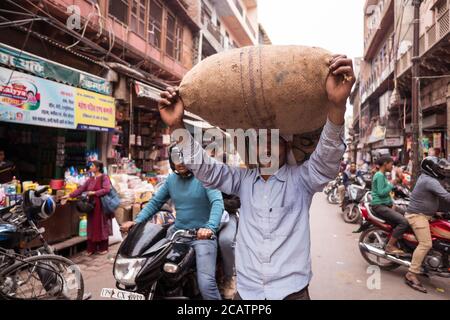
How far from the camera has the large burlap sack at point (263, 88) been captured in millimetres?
1439

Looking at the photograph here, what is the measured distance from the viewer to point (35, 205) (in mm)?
3289

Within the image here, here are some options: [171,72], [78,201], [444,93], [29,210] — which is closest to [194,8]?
[171,72]

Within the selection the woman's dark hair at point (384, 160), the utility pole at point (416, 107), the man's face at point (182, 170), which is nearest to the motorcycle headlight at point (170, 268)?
the man's face at point (182, 170)

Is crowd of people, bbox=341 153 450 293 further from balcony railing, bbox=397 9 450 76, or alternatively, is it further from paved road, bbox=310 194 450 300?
balcony railing, bbox=397 9 450 76

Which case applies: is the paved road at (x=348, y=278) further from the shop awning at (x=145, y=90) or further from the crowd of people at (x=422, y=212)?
the shop awning at (x=145, y=90)

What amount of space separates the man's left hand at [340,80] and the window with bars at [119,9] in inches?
346

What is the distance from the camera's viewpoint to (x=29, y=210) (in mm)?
3262

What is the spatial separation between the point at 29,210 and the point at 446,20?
37.3 feet

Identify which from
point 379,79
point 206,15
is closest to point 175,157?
point 206,15

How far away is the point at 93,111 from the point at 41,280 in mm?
4582

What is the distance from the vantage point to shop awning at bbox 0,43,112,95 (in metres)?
5.04

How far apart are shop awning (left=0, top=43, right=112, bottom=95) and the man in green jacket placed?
597cm

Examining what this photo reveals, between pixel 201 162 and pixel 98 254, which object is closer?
pixel 201 162

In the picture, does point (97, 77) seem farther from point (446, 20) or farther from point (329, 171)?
point (446, 20)
